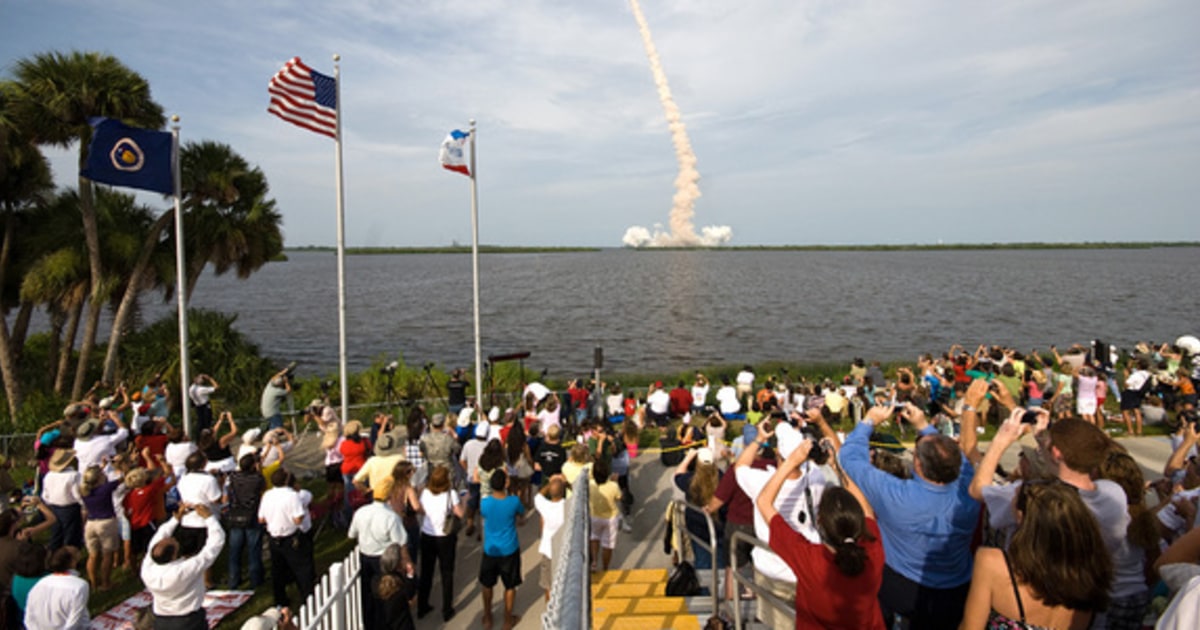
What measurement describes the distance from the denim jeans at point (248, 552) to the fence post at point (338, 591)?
2.71 meters

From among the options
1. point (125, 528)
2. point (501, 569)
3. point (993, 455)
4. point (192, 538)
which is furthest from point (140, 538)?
point (993, 455)

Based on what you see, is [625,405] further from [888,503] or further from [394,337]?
[394,337]

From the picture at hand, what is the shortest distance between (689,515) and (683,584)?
71 centimetres

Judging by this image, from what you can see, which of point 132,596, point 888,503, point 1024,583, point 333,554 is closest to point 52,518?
point 132,596

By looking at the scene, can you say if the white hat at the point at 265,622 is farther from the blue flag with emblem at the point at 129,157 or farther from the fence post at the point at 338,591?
the blue flag with emblem at the point at 129,157

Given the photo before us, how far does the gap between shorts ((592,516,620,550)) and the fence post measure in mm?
2813

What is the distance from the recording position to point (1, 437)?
1362cm

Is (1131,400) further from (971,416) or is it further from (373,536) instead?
(373,536)

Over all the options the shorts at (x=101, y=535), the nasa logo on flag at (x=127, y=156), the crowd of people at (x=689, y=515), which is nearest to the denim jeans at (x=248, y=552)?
the crowd of people at (x=689, y=515)

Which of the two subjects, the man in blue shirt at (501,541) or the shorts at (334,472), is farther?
the shorts at (334,472)

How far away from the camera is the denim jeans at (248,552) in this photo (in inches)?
282

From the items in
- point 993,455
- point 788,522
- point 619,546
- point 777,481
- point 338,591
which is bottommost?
point 619,546

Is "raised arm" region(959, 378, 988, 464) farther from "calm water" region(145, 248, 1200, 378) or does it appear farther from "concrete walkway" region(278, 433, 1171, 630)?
"calm water" region(145, 248, 1200, 378)

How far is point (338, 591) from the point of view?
4.95m
